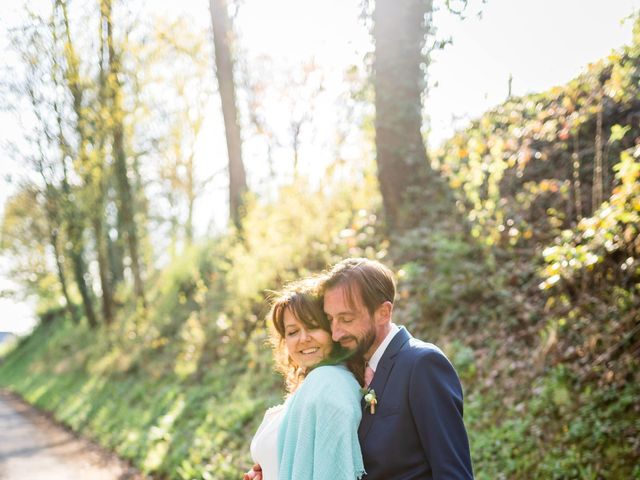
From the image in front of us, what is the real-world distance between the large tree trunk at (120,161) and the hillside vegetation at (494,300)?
222 inches

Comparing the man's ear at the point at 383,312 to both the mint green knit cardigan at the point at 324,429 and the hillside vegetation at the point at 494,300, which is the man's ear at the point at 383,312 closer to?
the mint green knit cardigan at the point at 324,429

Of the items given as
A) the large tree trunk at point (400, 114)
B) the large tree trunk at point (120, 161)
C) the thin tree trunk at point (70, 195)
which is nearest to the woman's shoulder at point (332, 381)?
the large tree trunk at point (400, 114)

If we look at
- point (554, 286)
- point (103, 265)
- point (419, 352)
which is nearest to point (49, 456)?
point (554, 286)

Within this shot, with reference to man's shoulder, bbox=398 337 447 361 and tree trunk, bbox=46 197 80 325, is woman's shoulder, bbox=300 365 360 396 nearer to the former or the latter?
man's shoulder, bbox=398 337 447 361

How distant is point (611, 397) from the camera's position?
18.2 feet

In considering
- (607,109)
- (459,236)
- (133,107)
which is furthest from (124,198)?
(607,109)

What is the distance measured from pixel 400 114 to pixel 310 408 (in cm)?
876

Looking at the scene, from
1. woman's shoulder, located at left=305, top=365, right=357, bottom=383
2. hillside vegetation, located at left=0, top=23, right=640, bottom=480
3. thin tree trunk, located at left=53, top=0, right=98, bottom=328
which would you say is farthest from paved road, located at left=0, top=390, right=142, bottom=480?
thin tree trunk, located at left=53, top=0, right=98, bottom=328

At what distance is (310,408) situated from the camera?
2930mm

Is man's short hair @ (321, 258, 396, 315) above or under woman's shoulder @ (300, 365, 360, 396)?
above

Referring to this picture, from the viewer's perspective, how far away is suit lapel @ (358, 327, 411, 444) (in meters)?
2.87

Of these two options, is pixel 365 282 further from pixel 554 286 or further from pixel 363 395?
pixel 554 286

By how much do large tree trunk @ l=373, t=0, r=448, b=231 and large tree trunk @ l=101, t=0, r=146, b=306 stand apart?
10.1m

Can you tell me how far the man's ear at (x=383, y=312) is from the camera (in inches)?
121
